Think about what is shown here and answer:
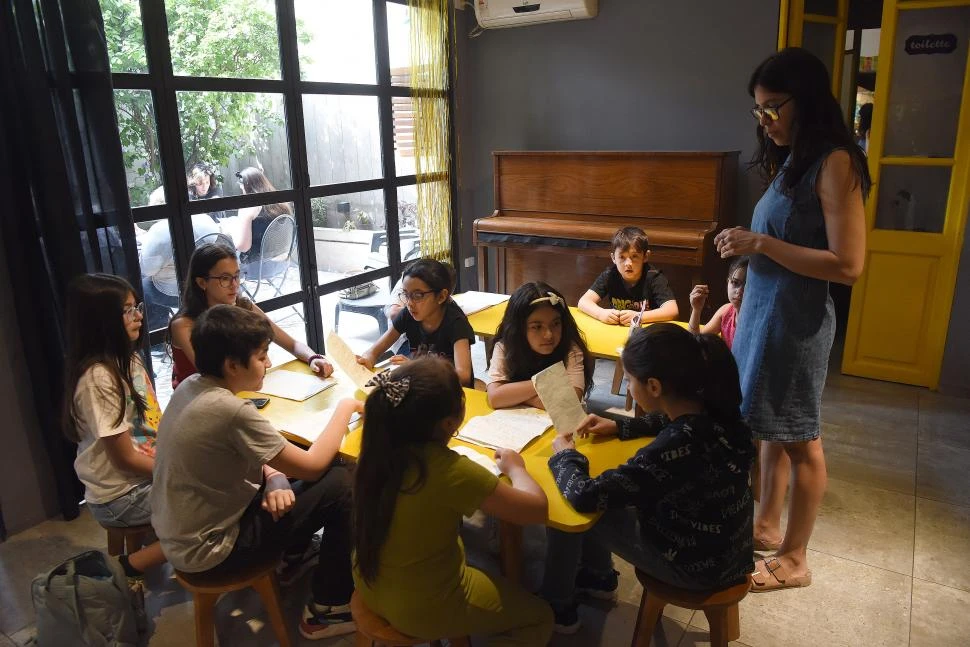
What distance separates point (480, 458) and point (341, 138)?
2.83m

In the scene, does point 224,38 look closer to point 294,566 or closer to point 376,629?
point 294,566


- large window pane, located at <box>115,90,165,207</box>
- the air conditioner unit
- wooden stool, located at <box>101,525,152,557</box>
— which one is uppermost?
the air conditioner unit

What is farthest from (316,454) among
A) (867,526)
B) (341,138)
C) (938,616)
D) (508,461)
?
(341,138)

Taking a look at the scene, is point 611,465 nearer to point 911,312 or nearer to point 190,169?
point 190,169

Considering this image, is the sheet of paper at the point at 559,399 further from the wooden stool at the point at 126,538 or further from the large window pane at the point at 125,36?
the large window pane at the point at 125,36

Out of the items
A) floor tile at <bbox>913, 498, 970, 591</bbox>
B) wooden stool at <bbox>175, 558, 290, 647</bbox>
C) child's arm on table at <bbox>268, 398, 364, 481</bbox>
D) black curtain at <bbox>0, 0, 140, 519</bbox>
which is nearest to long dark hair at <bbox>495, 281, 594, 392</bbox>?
child's arm on table at <bbox>268, 398, 364, 481</bbox>

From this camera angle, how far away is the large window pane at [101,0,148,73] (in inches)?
105

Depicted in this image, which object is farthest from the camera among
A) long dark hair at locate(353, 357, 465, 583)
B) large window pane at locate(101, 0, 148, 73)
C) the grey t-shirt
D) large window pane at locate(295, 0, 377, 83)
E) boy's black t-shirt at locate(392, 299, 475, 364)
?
large window pane at locate(295, 0, 377, 83)

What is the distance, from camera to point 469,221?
494cm

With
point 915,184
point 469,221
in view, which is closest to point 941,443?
point 915,184

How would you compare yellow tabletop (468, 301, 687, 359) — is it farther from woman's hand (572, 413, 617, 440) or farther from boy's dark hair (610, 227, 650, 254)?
woman's hand (572, 413, 617, 440)

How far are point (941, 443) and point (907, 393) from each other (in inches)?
24.5

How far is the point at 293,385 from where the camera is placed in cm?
218

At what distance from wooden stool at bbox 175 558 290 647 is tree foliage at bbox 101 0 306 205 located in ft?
6.13
